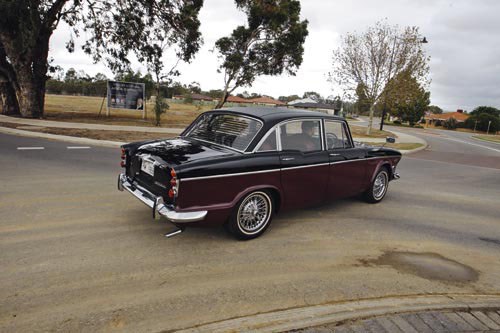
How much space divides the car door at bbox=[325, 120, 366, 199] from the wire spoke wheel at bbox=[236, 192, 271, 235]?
1.25 m

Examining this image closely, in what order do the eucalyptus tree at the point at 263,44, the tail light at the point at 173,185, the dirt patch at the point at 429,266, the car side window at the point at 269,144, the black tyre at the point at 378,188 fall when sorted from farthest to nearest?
the eucalyptus tree at the point at 263,44 → the black tyre at the point at 378,188 → the car side window at the point at 269,144 → the dirt patch at the point at 429,266 → the tail light at the point at 173,185

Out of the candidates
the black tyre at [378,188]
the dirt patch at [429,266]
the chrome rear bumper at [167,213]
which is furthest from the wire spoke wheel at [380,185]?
the chrome rear bumper at [167,213]

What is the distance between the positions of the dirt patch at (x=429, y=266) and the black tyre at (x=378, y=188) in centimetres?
198

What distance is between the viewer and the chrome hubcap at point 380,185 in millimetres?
6078

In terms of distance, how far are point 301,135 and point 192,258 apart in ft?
7.50

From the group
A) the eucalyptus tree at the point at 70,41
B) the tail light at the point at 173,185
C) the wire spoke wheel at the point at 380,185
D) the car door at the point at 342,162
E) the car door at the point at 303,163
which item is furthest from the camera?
the eucalyptus tree at the point at 70,41

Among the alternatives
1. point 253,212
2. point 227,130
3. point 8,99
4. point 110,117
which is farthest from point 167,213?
point 110,117

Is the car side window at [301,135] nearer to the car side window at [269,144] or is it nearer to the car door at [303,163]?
the car door at [303,163]

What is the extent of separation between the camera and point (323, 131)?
193 inches

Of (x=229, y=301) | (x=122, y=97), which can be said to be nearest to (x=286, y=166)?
(x=229, y=301)

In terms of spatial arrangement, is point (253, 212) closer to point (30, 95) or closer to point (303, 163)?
point (303, 163)

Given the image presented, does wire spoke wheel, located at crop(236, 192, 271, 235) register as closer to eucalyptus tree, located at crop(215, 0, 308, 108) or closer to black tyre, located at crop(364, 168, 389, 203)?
black tyre, located at crop(364, 168, 389, 203)

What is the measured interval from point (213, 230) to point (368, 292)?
2124 mm

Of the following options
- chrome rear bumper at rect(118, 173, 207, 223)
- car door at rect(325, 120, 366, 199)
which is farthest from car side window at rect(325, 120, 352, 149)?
chrome rear bumper at rect(118, 173, 207, 223)
